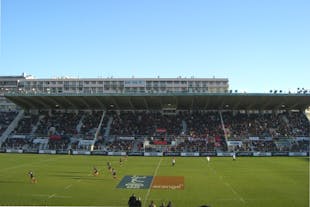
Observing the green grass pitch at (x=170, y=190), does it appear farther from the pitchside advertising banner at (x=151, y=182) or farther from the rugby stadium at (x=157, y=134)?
the pitchside advertising banner at (x=151, y=182)

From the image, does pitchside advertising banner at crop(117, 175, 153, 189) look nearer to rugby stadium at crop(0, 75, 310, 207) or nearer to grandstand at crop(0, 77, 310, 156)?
rugby stadium at crop(0, 75, 310, 207)

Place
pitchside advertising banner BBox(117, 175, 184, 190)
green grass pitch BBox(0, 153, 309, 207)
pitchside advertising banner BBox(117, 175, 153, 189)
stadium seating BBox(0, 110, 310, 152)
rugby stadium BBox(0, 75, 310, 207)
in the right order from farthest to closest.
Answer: stadium seating BBox(0, 110, 310, 152) < rugby stadium BBox(0, 75, 310, 207) < pitchside advertising banner BBox(117, 175, 153, 189) < pitchside advertising banner BBox(117, 175, 184, 190) < green grass pitch BBox(0, 153, 309, 207)

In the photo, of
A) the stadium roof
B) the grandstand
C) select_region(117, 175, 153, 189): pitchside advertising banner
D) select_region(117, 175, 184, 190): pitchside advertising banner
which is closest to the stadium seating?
the grandstand

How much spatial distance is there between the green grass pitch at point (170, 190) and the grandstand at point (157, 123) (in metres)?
25.6

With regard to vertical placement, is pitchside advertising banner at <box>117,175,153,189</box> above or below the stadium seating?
below

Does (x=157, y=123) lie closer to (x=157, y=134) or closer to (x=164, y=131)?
(x=164, y=131)

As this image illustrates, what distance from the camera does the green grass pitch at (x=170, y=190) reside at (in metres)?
31.6

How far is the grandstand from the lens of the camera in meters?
80.9

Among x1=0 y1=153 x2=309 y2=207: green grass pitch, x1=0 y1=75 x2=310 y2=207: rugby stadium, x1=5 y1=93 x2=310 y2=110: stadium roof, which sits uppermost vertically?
x1=5 y1=93 x2=310 y2=110: stadium roof

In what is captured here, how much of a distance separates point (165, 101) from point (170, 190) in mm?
51876

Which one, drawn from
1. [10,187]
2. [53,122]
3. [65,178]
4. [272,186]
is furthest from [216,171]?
[53,122]

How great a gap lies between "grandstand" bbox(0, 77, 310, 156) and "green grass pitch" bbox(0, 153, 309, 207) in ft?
84.1

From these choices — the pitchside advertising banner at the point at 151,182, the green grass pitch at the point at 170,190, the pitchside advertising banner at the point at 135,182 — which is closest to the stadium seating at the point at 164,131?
the green grass pitch at the point at 170,190

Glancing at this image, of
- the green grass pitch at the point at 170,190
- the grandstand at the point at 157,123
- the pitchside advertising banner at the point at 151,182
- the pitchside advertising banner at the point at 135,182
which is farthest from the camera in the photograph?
the grandstand at the point at 157,123
